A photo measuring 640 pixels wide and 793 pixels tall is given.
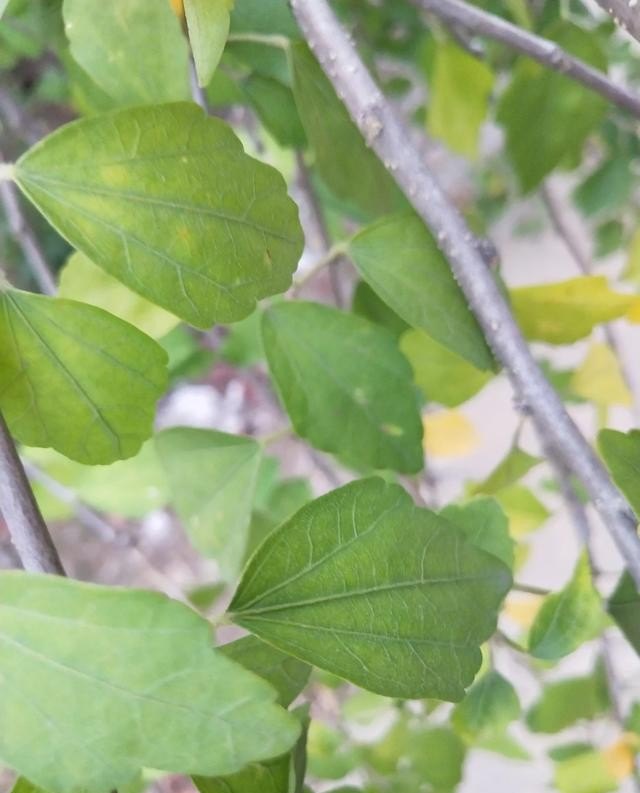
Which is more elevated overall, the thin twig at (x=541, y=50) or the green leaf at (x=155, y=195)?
the thin twig at (x=541, y=50)

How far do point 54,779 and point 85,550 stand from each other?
3.34ft

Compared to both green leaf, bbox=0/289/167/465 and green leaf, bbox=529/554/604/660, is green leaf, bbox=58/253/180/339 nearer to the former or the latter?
green leaf, bbox=0/289/167/465

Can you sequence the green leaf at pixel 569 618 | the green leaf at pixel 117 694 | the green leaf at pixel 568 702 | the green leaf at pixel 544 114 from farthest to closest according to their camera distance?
the green leaf at pixel 568 702 → the green leaf at pixel 544 114 → the green leaf at pixel 569 618 → the green leaf at pixel 117 694

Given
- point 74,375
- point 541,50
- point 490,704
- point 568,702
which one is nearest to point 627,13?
point 541,50

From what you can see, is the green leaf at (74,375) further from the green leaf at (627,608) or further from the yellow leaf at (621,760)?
the yellow leaf at (621,760)

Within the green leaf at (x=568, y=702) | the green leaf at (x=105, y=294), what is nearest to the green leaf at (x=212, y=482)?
the green leaf at (x=105, y=294)

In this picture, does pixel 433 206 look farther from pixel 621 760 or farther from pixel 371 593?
pixel 621 760

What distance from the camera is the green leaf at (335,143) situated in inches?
11.8

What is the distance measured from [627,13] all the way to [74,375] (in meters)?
0.18

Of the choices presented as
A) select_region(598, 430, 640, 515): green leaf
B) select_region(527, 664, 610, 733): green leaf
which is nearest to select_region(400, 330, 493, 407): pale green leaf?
select_region(598, 430, 640, 515): green leaf

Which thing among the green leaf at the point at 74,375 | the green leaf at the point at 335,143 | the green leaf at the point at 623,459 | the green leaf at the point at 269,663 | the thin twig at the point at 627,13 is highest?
the green leaf at the point at 335,143

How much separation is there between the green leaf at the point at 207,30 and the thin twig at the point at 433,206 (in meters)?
0.05

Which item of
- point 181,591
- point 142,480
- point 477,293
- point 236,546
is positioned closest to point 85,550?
Result: point 181,591

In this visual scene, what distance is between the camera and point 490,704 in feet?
1.20
